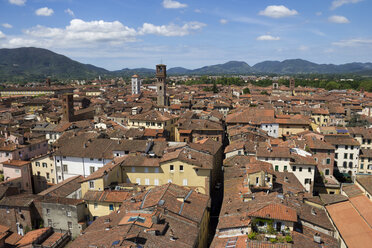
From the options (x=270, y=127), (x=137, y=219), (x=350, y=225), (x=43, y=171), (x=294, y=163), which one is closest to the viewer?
(x=137, y=219)

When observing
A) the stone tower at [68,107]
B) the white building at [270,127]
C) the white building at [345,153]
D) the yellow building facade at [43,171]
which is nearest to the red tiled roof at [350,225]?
the white building at [345,153]

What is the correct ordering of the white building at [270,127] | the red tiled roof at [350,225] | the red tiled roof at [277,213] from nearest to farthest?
the red tiled roof at [277,213], the red tiled roof at [350,225], the white building at [270,127]

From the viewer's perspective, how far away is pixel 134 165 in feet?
124

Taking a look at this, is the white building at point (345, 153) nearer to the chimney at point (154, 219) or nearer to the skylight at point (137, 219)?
the chimney at point (154, 219)

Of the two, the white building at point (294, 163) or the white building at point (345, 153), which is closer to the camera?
the white building at point (294, 163)

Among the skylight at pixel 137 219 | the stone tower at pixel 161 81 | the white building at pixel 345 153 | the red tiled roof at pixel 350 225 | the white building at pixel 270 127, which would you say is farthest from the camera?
the stone tower at pixel 161 81

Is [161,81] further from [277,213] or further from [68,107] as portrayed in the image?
[277,213]

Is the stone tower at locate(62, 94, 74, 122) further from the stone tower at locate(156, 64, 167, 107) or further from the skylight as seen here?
the skylight

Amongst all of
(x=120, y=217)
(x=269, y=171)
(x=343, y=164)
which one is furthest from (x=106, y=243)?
(x=343, y=164)

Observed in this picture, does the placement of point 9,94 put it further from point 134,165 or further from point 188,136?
point 134,165

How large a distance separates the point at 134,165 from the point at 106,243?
15682mm

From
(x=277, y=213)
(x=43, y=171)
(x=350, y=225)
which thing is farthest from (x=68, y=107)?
(x=350, y=225)

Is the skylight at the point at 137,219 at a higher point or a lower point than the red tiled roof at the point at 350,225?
higher

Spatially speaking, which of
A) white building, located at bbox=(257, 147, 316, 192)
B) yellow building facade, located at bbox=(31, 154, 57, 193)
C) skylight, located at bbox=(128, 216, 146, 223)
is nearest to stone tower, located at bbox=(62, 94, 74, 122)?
yellow building facade, located at bbox=(31, 154, 57, 193)
